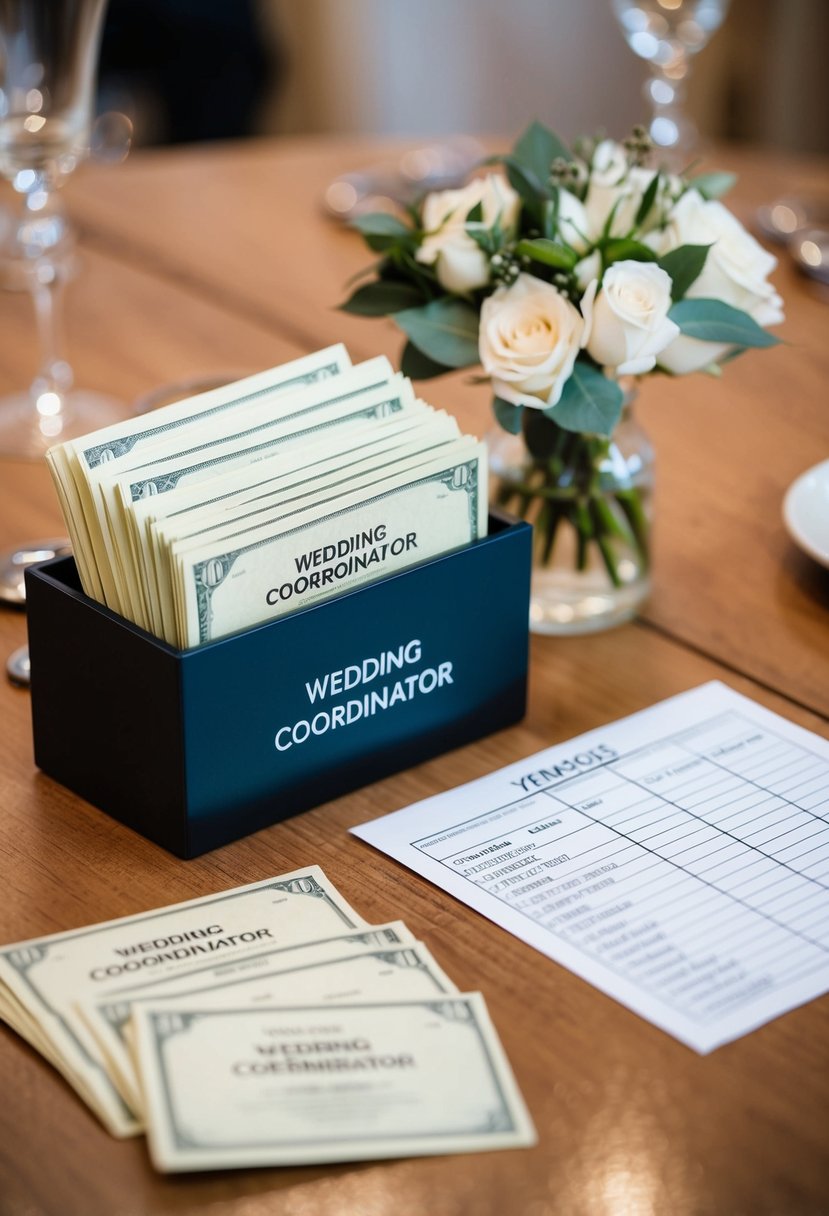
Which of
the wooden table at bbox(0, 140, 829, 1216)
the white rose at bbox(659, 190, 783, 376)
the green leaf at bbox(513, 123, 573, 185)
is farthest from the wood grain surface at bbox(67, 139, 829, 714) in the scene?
the green leaf at bbox(513, 123, 573, 185)

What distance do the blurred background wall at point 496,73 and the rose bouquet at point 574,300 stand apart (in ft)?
8.44

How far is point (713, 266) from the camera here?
1000 millimetres

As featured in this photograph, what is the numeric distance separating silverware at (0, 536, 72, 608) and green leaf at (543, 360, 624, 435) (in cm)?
39

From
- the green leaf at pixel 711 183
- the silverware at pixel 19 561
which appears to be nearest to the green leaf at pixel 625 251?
the green leaf at pixel 711 183

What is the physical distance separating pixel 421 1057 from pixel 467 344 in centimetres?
49

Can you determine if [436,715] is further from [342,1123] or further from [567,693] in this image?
[342,1123]

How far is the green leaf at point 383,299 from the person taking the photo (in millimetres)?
1055

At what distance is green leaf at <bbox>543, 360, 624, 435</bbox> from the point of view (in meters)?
0.95

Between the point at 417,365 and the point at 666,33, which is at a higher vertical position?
the point at 666,33

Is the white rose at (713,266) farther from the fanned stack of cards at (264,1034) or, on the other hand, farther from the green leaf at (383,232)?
the fanned stack of cards at (264,1034)

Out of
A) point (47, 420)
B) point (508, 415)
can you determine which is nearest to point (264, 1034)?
point (508, 415)

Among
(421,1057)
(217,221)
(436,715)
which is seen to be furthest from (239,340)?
(421,1057)

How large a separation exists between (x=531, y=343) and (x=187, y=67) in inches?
105

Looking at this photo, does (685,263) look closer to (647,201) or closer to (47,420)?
(647,201)
